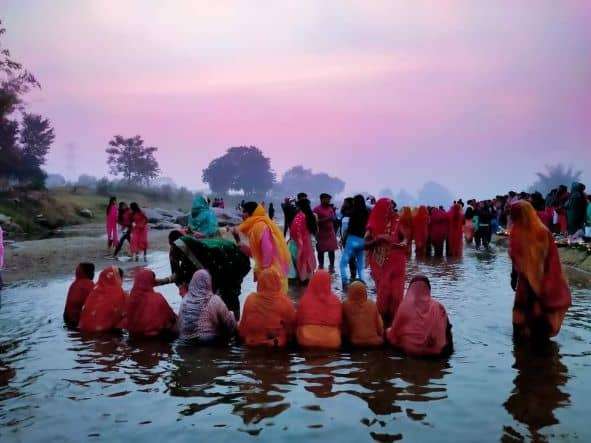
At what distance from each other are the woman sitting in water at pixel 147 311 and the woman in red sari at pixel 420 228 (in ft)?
36.2

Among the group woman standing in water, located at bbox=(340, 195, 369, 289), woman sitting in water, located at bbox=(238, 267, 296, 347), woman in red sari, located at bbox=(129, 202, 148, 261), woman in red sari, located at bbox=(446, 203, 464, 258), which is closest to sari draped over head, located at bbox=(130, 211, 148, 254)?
woman in red sari, located at bbox=(129, 202, 148, 261)

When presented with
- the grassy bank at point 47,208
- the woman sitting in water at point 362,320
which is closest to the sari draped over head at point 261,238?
the woman sitting in water at point 362,320

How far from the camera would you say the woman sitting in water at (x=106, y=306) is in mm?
7066

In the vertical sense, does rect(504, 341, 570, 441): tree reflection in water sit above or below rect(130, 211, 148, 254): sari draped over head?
below

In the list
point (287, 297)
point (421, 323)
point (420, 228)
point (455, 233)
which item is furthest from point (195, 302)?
point (455, 233)

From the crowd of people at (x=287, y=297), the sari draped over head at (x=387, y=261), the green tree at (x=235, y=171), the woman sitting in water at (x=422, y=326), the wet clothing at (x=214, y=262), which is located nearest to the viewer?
the woman sitting in water at (x=422, y=326)

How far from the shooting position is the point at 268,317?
6242 millimetres

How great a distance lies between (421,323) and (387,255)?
5.74ft

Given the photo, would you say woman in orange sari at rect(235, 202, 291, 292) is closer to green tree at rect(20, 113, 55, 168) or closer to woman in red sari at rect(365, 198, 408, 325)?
woman in red sari at rect(365, 198, 408, 325)

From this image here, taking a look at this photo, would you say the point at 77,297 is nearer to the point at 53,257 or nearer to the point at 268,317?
the point at 268,317

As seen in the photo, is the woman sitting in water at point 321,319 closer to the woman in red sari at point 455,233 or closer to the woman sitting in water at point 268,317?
the woman sitting in water at point 268,317

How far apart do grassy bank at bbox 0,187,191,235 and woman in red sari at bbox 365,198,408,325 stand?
23141mm

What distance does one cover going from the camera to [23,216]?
96.0 feet

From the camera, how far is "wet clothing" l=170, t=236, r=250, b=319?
22.9ft
